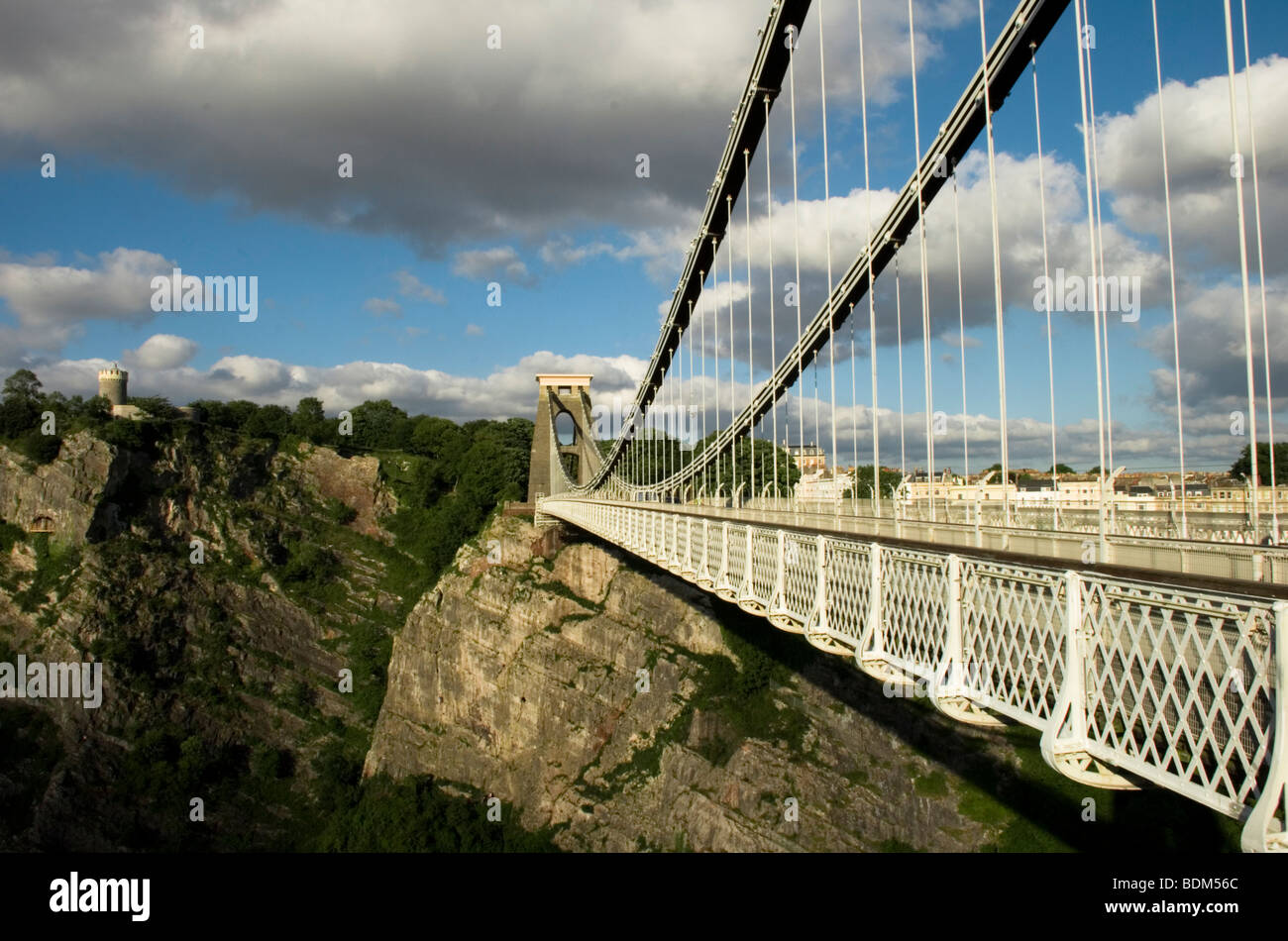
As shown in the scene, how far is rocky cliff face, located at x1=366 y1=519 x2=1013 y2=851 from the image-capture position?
19703 mm

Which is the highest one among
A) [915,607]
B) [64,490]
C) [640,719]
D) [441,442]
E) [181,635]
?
[441,442]

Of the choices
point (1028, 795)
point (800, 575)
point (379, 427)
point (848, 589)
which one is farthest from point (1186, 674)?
point (379, 427)

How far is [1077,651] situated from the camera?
4367 mm

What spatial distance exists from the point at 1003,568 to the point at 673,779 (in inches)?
876

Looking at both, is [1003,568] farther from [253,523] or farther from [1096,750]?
[253,523]

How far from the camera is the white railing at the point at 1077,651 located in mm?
3455

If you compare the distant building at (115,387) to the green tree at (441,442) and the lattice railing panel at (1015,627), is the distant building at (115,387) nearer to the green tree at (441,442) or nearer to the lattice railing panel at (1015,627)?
the green tree at (441,442)

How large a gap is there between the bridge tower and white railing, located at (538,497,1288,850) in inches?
1474

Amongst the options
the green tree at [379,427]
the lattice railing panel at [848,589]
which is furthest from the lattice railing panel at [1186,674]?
the green tree at [379,427]

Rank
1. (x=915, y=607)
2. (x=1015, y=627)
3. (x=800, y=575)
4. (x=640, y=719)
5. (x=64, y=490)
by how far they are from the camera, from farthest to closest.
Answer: (x=64, y=490), (x=640, y=719), (x=800, y=575), (x=915, y=607), (x=1015, y=627)

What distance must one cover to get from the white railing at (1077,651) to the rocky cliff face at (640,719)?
11024 millimetres

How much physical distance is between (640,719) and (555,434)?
24.3 metres

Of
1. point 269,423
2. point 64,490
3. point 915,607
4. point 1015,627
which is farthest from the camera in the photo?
point 269,423

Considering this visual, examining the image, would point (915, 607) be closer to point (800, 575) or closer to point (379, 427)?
point (800, 575)
